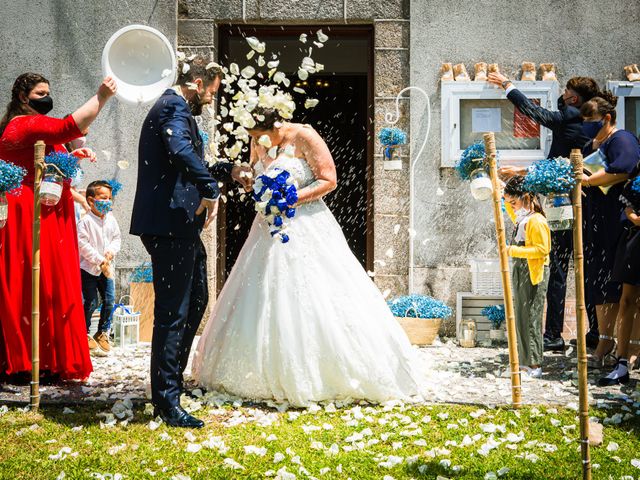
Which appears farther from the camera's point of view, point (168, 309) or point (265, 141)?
point (265, 141)

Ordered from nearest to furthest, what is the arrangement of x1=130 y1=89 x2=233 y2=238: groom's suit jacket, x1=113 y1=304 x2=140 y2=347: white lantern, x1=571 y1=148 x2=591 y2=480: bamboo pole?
x1=571 y1=148 x2=591 y2=480: bamboo pole, x1=130 y1=89 x2=233 y2=238: groom's suit jacket, x1=113 y1=304 x2=140 y2=347: white lantern

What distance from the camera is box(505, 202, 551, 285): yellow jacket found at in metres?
5.61

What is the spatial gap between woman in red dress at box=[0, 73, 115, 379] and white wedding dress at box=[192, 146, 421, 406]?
3.47 feet

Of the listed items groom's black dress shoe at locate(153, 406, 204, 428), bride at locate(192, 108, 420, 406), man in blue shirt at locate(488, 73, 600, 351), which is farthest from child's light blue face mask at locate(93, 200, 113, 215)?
man in blue shirt at locate(488, 73, 600, 351)

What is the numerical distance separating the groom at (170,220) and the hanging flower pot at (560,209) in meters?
2.29

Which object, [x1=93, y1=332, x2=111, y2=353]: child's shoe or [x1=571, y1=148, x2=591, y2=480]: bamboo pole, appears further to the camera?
[x1=93, y1=332, x2=111, y2=353]: child's shoe

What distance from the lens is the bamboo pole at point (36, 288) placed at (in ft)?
15.1

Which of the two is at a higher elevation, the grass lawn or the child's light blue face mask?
the child's light blue face mask

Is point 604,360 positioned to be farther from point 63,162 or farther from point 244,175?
point 63,162

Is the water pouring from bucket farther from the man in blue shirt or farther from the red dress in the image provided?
the man in blue shirt

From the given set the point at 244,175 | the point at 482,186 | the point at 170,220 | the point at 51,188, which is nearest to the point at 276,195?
the point at 244,175

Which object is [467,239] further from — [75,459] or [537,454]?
[75,459]

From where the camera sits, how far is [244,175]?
4781mm

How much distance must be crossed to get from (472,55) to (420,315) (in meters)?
2.89
